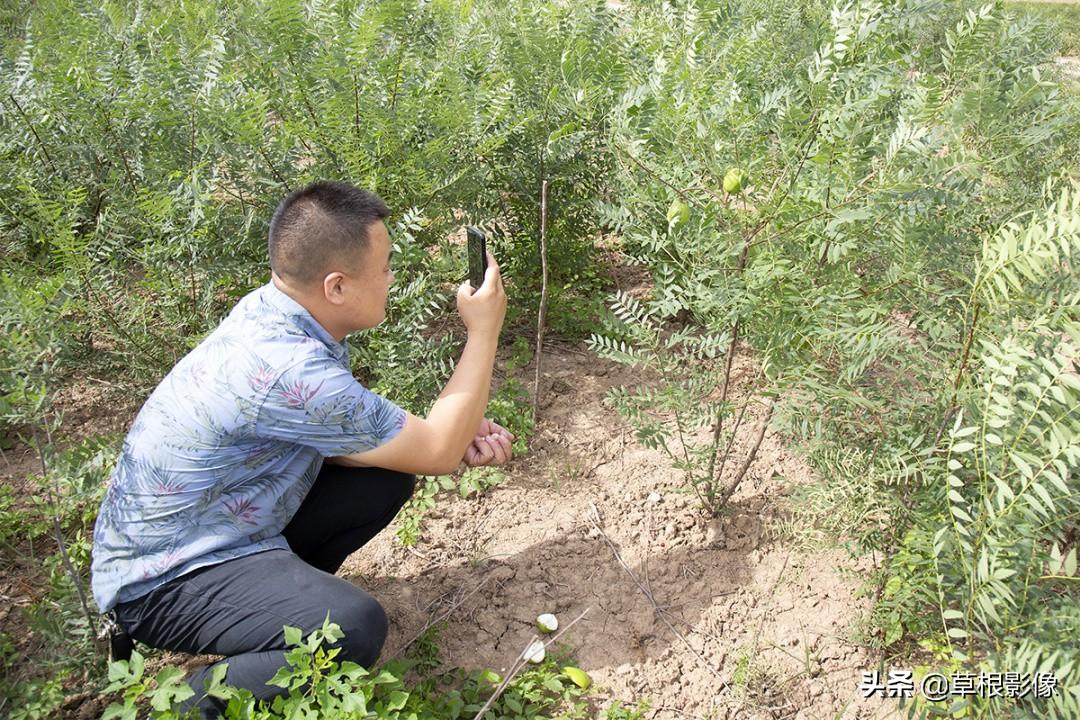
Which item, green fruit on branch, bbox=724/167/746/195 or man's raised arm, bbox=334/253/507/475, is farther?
man's raised arm, bbox=334/253/507/475

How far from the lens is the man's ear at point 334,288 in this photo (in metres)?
2.23

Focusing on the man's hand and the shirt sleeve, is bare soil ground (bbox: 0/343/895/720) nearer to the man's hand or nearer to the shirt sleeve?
the man's hand

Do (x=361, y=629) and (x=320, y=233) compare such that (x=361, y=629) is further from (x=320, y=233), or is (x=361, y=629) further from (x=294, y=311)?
(x=320, y=233)

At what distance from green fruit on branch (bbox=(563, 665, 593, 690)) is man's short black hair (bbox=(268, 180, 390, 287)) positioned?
134 cm

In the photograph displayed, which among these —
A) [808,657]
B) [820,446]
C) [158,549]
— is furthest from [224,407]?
[808,657]

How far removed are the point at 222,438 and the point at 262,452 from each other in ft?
0.40

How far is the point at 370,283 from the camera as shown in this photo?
2.29 m

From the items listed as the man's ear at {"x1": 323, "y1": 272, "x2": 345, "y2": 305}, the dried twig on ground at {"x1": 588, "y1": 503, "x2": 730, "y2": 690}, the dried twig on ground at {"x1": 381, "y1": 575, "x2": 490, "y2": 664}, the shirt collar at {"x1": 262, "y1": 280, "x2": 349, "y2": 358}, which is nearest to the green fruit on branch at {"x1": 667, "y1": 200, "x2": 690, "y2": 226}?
the man's ear at {"x1": 323, "y1": 272, "x2": 345, "y2": 305}

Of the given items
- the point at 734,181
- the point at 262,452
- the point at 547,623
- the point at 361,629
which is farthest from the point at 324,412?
the point at 734,181

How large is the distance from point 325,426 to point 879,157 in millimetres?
1946

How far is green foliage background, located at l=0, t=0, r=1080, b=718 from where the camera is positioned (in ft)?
6.39

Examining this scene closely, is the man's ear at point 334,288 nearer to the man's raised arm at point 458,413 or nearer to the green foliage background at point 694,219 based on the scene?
the man's raised arm at point 458,413

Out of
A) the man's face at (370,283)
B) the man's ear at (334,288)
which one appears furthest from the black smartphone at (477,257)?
the man's ear at (334,288)

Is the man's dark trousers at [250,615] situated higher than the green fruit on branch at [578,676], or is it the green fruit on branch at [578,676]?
the man's dark trousers at [250,615]
